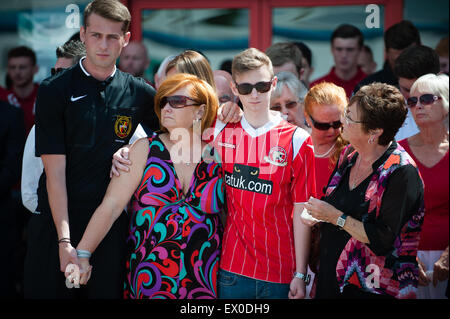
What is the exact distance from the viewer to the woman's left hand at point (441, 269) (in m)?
3.44

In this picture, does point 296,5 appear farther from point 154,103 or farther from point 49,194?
point 49,194

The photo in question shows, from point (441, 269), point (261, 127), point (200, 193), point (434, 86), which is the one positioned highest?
point (434, 86)

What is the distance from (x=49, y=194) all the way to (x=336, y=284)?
142cm

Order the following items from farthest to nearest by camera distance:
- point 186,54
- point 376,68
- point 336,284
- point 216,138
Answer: point 376,68 → point 186,54 → point 216,138 → point 336,284

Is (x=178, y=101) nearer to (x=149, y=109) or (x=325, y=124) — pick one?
(x=149, y=109)

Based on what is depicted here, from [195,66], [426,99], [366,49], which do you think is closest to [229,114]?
[195,66]

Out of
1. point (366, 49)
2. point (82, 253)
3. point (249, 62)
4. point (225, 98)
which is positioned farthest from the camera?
point (366, 49)

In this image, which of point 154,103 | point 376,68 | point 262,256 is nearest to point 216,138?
A: point 154,103

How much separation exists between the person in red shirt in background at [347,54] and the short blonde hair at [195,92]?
81.2 inches

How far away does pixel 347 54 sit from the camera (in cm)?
504

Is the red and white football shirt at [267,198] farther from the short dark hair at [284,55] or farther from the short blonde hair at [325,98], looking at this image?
the short dark hair at [284,55]

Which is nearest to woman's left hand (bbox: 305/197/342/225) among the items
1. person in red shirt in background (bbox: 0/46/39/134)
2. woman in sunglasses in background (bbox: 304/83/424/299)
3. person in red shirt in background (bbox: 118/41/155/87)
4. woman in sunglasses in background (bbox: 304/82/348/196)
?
woman in sunglasses in background (bbox: 304/83/424/299)

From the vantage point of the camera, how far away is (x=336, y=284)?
9.59 ft

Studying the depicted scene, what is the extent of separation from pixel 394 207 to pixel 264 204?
0.60 metres
